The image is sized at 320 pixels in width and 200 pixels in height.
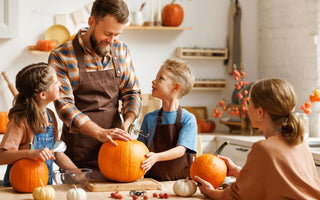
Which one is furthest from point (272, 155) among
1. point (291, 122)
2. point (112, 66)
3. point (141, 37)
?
point (141, 37)

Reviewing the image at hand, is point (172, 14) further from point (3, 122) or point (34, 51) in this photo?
point (3, 122)

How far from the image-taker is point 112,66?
244 cm

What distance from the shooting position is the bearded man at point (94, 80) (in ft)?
7.41

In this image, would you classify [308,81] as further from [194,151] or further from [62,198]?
[62,198]

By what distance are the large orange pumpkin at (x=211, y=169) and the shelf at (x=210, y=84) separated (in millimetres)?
2816

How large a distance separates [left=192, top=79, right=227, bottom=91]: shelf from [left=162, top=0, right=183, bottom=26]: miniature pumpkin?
2.20 ft

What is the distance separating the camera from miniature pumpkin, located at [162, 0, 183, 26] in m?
4.52

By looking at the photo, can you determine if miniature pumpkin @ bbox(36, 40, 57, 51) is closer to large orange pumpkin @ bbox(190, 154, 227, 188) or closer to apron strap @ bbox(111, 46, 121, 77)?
apron strap @ bbox(111, 46, 121, 77)

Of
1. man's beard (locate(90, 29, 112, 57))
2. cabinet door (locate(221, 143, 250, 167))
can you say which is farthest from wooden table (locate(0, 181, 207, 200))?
cabinet door (locate(221, 143, 250, 167))

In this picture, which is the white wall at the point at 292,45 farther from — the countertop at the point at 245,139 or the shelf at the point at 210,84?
the shelf at the point at 210,84

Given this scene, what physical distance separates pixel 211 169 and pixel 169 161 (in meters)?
0.36

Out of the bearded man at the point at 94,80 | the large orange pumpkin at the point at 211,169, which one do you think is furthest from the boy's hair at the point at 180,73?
the large orange pumpkin at the point at 211,169

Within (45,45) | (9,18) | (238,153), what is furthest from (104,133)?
(9,18)

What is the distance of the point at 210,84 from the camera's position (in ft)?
15.6
